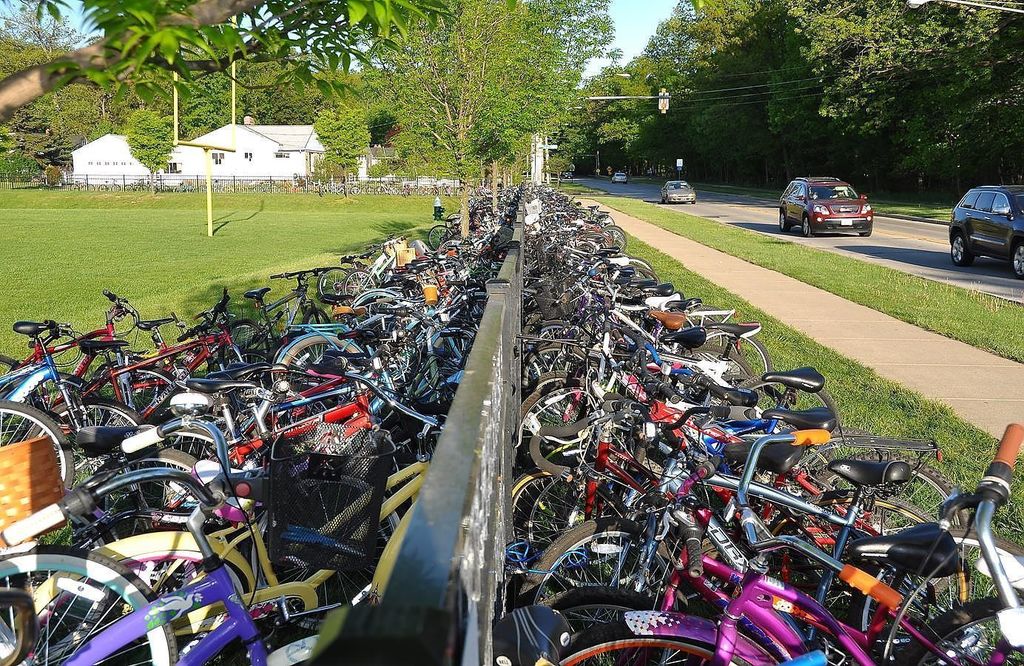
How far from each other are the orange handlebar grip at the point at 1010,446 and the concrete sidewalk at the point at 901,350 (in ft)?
13.7

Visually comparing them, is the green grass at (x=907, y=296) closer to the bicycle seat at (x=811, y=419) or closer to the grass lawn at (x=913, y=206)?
the bicycle seat at (x=811, y=419)

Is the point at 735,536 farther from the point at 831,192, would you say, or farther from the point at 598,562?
the point at 831,192

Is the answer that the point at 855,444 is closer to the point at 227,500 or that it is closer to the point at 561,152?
the point at 227,500

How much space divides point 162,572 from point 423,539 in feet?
7.36

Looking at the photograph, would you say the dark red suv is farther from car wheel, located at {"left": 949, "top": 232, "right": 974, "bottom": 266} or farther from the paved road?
car wheel, located at {"left": 949, "top": 232, "right": 974, "bottom": 266}

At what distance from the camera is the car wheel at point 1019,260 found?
15.7 m

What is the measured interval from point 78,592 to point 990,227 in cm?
1766

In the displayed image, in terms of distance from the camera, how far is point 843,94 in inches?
1709

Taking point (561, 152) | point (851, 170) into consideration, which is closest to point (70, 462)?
point (851, 170)

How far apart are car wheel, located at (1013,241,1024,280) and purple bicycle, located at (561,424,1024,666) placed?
15.0 meters

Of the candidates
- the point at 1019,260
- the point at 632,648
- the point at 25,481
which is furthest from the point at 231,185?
the point at 632,648

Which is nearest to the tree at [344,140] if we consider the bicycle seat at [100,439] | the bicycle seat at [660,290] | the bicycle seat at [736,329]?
the bicycle seat at [660,290]

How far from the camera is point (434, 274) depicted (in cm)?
880

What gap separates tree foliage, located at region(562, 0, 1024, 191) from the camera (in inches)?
1444
